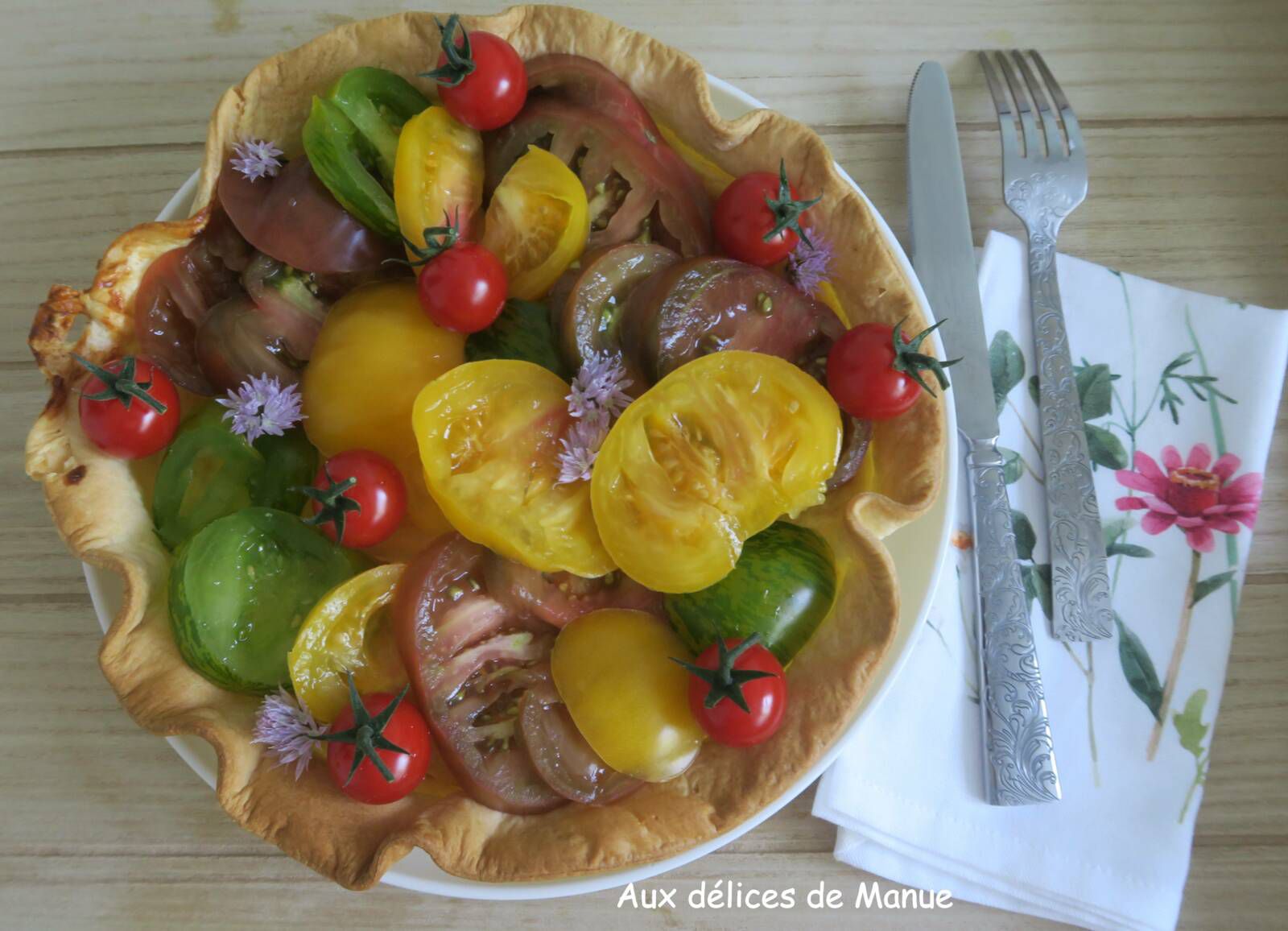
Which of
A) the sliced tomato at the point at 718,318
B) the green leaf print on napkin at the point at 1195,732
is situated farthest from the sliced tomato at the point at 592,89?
the green leaf print on napkin at the point at 1195,732

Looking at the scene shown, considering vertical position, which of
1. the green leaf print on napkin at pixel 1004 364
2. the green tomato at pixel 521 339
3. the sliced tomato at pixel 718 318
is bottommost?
the green leaf print on napkin at pixel 1004 364

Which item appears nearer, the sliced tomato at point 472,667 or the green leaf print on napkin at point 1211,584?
the sliced tomato at point 472,667

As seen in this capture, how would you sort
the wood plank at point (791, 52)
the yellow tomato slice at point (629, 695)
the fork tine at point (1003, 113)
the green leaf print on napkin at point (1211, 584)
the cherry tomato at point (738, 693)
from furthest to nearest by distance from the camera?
the wood plank at point (791, 52) < the fork tine at point (1003, 113) < the green leaf print on napkin at point (1211, 584) < the yellow tomato slice at point (629, 695) < the cherry tomato at point (738, 693)

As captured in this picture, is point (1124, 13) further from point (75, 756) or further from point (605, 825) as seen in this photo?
point (75, 756)

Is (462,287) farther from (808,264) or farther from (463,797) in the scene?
(463,797)

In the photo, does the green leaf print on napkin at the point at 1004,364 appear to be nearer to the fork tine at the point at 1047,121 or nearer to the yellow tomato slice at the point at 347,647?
the fork tine at the point at 1047,121

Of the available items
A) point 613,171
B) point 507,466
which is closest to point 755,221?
point 613,171

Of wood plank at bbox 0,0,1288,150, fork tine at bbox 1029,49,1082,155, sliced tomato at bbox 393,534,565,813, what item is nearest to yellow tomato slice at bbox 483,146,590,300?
sliced tomato at bbox 393,534,565,813
